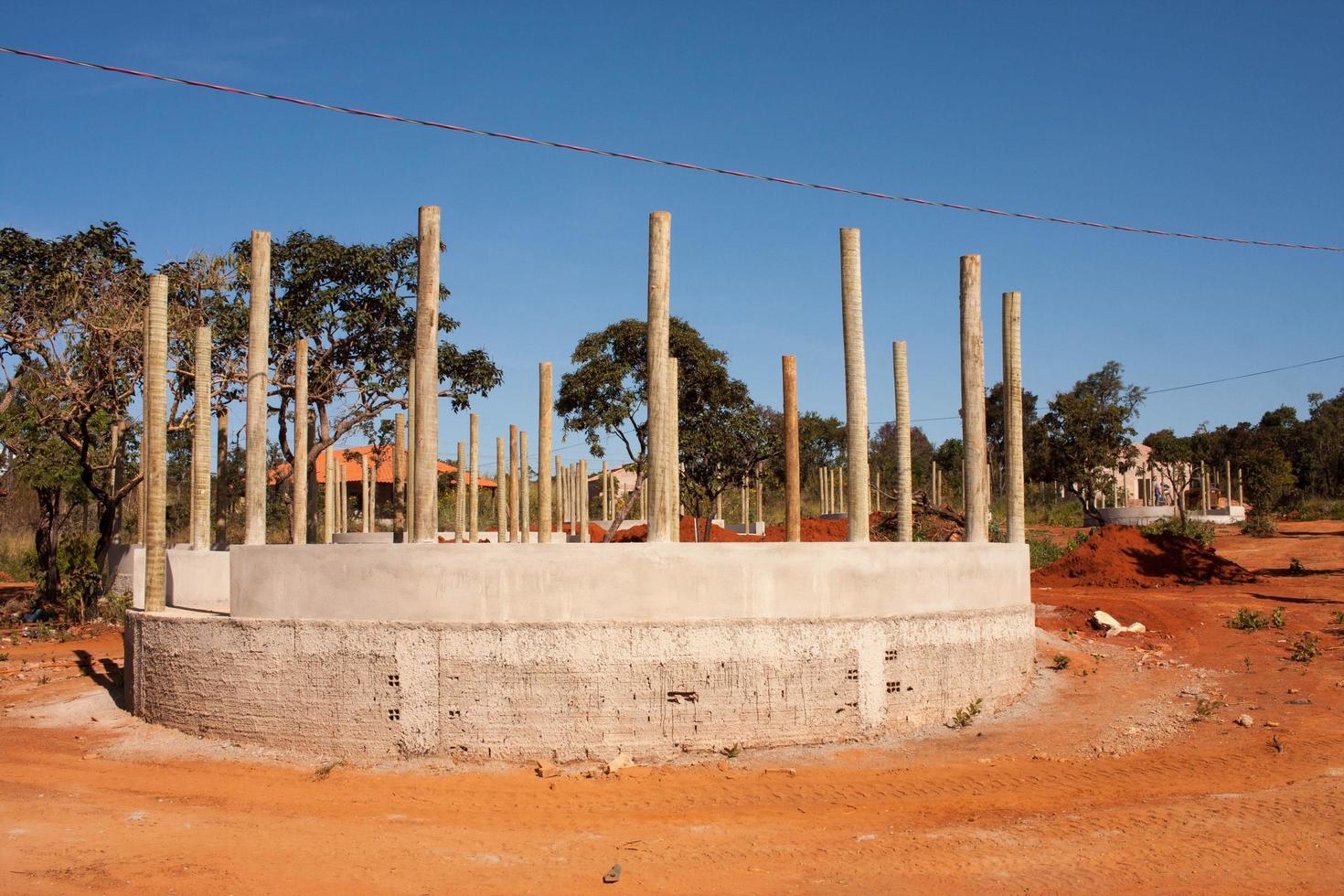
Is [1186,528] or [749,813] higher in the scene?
[1186,528]

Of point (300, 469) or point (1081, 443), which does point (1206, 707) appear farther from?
point (1081, 443)

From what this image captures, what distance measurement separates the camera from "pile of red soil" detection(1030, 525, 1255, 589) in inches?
746

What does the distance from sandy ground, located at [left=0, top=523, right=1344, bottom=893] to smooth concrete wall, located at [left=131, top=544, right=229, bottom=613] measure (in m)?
2.18

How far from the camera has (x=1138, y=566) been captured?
19.4 meters

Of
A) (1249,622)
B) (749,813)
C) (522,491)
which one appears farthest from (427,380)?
(1249,622)

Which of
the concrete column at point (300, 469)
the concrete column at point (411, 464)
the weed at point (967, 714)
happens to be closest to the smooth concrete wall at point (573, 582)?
the concrete column at point (411, 464)

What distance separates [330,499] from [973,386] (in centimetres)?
1006

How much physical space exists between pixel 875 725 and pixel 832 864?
7.85 ft

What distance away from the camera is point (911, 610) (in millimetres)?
8289

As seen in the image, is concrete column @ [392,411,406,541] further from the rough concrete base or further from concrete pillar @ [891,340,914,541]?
concrete pillar @ [891,340,914,541]

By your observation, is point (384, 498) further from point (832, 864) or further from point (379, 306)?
point (832, 864)

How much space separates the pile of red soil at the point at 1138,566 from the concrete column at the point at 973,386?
34.2ft

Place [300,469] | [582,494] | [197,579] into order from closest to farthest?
[300,469] < [197,579] < [582,494]

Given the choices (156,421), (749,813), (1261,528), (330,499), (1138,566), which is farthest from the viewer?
(1261,528)
